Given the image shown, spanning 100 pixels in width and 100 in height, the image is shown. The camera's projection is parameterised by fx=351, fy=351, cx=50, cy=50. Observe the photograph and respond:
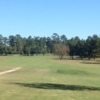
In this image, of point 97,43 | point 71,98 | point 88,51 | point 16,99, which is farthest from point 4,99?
point 88,51

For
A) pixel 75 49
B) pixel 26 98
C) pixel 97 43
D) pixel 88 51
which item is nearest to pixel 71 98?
pixel 26 98

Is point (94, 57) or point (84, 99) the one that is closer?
point (84, 99)

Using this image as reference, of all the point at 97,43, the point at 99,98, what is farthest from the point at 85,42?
the point at 99,98

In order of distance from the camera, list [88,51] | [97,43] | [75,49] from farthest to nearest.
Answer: [75,49] < [88,51] < [97,43]

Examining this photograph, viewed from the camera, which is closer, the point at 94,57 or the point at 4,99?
the point at 4,99

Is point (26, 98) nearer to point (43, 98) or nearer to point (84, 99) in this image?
point (43, 98)

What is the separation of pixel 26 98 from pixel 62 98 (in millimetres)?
2028

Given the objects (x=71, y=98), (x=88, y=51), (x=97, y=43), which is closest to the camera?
(x=71, y=98)

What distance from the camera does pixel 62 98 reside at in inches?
762

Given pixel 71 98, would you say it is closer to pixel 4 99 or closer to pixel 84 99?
pixel 84 99

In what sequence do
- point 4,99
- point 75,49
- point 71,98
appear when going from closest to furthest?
point 4,99, point 71,98, point 75,49

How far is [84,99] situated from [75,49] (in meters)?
149

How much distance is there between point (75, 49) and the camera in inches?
6585

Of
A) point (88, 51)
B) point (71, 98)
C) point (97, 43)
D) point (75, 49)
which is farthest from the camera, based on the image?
point (75, 49)
